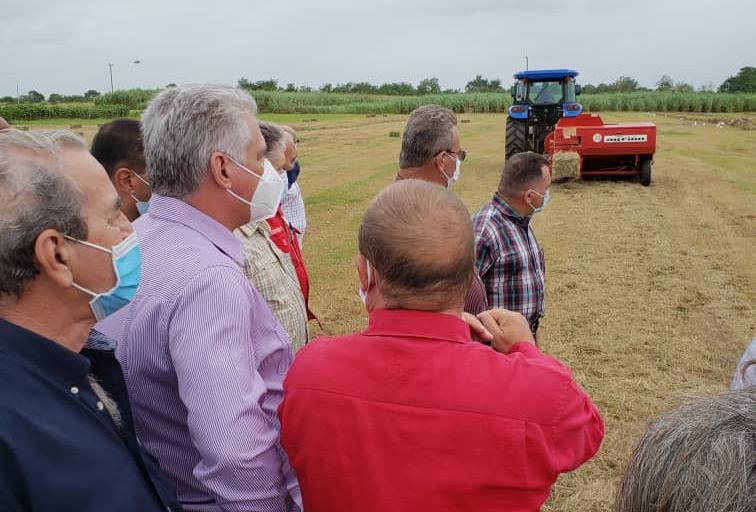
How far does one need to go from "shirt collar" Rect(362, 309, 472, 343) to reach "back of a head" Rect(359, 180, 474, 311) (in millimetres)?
24

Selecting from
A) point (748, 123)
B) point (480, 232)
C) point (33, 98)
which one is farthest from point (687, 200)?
point (33, 98)

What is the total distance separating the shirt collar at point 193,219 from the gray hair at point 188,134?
4 centimetres

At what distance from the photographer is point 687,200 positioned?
1070 centimetres

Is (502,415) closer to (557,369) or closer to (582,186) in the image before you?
(557,369)

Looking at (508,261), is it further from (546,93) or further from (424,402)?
(546,93)

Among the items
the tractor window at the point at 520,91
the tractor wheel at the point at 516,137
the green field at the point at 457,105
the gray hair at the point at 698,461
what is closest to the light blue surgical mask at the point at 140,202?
the gray hair at the point at 698,461

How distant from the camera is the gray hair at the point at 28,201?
4.12 ft

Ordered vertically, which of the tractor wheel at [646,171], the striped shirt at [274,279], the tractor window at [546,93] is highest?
the tractor window at [546,93]

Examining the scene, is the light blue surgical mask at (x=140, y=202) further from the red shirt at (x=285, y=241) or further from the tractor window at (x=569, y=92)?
the tractor window at (x=569, y=92)

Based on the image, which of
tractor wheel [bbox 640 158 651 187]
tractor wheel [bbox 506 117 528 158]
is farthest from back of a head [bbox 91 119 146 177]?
tractor wheel [bbox 506 117 528 158]

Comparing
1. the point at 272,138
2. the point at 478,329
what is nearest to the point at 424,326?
the point at 478,329

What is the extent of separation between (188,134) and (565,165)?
11.0 metres

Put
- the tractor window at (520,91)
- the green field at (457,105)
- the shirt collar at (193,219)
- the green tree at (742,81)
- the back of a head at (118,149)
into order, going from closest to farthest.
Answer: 1. the shirt collar at (193,219)
2. the back of a head at (118,149)
3. the tractor window at (520,91)
4. the green field at (457,105)
5. the green tree at (742,81)

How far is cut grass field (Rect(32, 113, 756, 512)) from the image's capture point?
4.33 metres
